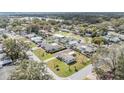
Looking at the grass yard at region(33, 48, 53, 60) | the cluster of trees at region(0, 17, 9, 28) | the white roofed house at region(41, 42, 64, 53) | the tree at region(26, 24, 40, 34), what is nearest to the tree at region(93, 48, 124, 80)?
the white roofed house at region(41, 42, 64, 53)

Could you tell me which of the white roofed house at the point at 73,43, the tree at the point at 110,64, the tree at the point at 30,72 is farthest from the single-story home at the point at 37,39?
the tree at the point at 110,64

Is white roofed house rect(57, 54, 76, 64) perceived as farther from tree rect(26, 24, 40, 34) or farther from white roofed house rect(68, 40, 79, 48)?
tree rect(26, 24, 40, 34)

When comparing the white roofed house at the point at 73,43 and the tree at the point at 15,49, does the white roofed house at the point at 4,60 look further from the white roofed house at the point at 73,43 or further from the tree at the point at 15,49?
the white roofed house at the point at 73,43
